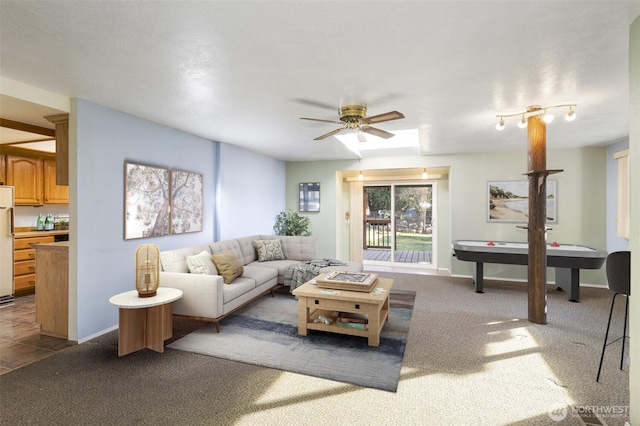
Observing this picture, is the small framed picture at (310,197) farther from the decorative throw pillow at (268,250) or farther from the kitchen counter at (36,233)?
the kitchen counter at (36,233)

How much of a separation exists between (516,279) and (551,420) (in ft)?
14.8

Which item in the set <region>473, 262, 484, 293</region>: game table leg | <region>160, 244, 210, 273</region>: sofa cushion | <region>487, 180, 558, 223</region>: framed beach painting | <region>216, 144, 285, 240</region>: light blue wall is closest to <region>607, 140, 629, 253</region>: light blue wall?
<region>487, 180, 558, 223</region>: framed beach painting

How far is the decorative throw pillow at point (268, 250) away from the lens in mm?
5324

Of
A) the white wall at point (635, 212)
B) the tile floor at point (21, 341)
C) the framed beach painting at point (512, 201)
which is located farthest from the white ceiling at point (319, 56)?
the tile floor at point (21, 341)

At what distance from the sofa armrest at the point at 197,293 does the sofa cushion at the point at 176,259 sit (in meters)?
0.19

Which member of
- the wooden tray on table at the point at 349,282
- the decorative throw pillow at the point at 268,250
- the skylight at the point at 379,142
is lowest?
the wooden tray on table at the point at 349,282

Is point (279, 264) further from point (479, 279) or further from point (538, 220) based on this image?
point (538, 220)

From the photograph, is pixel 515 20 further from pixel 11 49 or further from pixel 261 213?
pixel 261 213

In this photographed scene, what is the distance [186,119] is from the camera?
392cm

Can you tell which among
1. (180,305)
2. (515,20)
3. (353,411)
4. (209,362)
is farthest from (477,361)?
(180,305)

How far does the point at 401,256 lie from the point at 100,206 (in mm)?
6325

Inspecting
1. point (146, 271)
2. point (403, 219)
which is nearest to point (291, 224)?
point (403, 219)

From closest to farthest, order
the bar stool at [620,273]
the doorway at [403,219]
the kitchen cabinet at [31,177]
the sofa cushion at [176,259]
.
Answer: the bar stool at [620,273], the sofa cushion at [176,259], the kitchen cabinet at [31,177], the doorway at [403,219]

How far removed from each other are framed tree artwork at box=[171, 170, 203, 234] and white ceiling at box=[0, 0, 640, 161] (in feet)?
3.18
